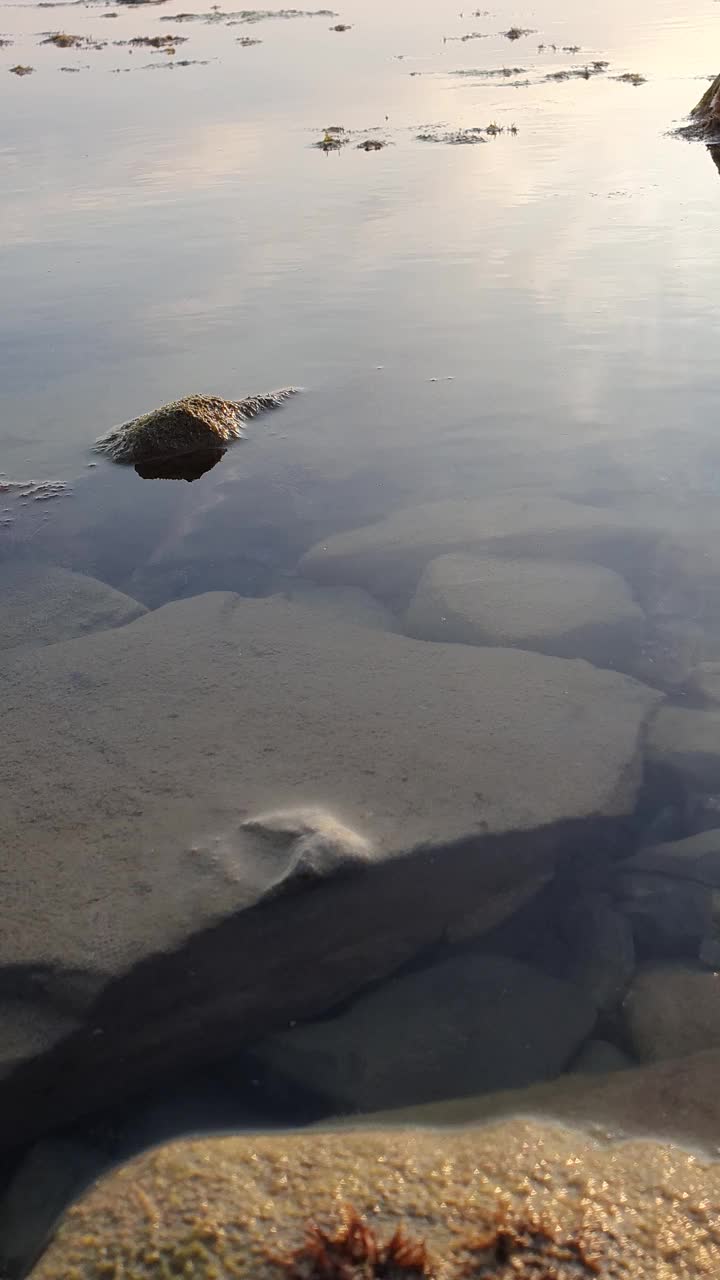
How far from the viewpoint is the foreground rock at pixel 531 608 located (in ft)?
15.9

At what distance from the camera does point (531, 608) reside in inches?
199

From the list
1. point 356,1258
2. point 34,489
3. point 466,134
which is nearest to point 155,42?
point 466,134

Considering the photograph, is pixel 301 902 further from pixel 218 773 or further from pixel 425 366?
pixel 425 366

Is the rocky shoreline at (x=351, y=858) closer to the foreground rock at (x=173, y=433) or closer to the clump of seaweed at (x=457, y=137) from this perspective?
the foreground rock at (x=173, y=433)

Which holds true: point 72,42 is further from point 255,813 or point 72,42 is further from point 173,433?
point 255,813

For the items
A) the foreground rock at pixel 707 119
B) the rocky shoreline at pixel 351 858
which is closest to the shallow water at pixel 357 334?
the rocky shoreline at pixel 351 858

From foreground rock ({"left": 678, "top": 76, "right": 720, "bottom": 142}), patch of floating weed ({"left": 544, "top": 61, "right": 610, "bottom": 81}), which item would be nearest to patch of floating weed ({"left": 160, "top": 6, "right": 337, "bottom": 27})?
patch of floating weed ({"left": 544, "top": 61, "right": 610, "bottom": 81})

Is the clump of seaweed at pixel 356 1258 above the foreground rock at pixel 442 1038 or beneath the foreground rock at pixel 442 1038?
above

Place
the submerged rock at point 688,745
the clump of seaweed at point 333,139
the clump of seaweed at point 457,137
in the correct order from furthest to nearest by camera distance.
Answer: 1. the clump of seaweed at point 333,139
2. the clump of seaweed at point 457,137
3. the submerged rock at point 688,745

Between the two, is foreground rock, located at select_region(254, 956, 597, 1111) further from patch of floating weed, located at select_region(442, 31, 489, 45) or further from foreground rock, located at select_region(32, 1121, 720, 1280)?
patch of floating weed, located at select_region(442, 31, 489, 45)

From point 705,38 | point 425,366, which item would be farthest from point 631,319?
point 705,38

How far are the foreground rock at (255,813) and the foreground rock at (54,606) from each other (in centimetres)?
26

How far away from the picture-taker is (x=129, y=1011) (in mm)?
2922

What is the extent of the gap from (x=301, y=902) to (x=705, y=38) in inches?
1341
